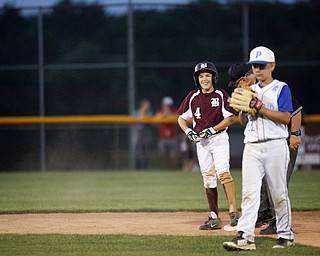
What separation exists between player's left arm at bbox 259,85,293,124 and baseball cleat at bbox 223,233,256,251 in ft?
3.81

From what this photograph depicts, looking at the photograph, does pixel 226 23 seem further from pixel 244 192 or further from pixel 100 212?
pixel 244 192

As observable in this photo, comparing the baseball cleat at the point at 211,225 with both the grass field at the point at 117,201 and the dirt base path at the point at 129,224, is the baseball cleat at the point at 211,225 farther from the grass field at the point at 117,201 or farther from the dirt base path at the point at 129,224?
the grass field at the point at 117,201

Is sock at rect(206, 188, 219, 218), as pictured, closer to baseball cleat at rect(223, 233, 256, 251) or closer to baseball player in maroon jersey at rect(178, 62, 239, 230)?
baseball player in maroon jersey at rect(178, 62, 239, 230)

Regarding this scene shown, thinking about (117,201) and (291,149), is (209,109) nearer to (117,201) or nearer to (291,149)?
(291,149)

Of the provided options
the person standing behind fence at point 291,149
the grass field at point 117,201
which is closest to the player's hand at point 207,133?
the person standing behind fence at point 291,149

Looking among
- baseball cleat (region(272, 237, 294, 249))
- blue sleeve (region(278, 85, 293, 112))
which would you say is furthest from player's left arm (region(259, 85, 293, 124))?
baseball cleat (region(272, 237, 294, 249))

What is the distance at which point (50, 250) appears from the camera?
8094mm

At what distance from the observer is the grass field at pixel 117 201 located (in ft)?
26.6

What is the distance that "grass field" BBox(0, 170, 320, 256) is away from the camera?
809cm

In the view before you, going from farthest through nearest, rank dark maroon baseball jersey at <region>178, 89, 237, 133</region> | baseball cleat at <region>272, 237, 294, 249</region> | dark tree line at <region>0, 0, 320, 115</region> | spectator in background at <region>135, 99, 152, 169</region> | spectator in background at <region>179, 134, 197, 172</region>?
1. dark tree line at <region>0, 0, 320, 115</region>
2. spectator in background at <region>135, 99, 152, 169</region>
3. spectator in background at <region>179, 134, 197, 172</region>
4. dark maroon baseball jersey at <region>178, 89, 237, 133</region>
5. baseball cleat at <region>272, 237, 294, 249</region>

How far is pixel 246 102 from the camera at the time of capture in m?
7.77

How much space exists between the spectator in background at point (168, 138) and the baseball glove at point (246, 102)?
14.3 meters

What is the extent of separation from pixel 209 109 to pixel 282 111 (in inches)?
84.0

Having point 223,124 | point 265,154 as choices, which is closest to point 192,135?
point 223,124
